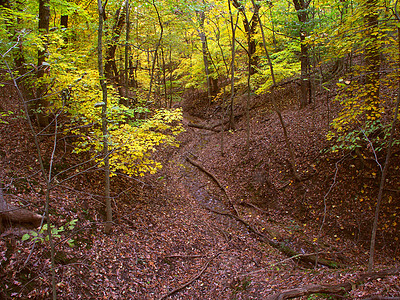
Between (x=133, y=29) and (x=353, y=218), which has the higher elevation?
(x=133, y=29)

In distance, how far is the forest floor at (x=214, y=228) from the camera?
4.75 metres

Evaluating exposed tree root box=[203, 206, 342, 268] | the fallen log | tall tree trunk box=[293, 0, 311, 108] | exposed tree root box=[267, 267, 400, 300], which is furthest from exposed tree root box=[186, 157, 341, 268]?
tall tree trunk box=[293, 0, 311, 108]

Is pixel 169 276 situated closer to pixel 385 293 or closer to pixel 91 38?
pixel 385 293

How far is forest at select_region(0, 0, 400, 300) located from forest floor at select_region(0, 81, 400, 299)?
0.04m

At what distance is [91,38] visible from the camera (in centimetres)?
1116

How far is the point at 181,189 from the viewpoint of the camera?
39.4 feet

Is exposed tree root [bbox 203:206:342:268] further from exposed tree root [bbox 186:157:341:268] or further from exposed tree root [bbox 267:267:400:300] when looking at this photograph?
exposed tree root [bbox 267:267:400:300]

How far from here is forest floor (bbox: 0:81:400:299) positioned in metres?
4.75

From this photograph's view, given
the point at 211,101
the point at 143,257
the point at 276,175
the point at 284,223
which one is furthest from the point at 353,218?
the point at 211,101

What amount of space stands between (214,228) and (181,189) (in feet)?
11.3

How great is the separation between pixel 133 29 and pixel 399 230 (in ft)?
55.6

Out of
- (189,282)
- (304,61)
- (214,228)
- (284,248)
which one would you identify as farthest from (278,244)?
(304,61)

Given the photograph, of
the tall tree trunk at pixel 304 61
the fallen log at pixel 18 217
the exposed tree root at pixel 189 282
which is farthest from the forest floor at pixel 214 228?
the tall tree trunk at pixel 304 61

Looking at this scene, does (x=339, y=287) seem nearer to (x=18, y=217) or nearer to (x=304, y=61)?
(x=18, y=217)
